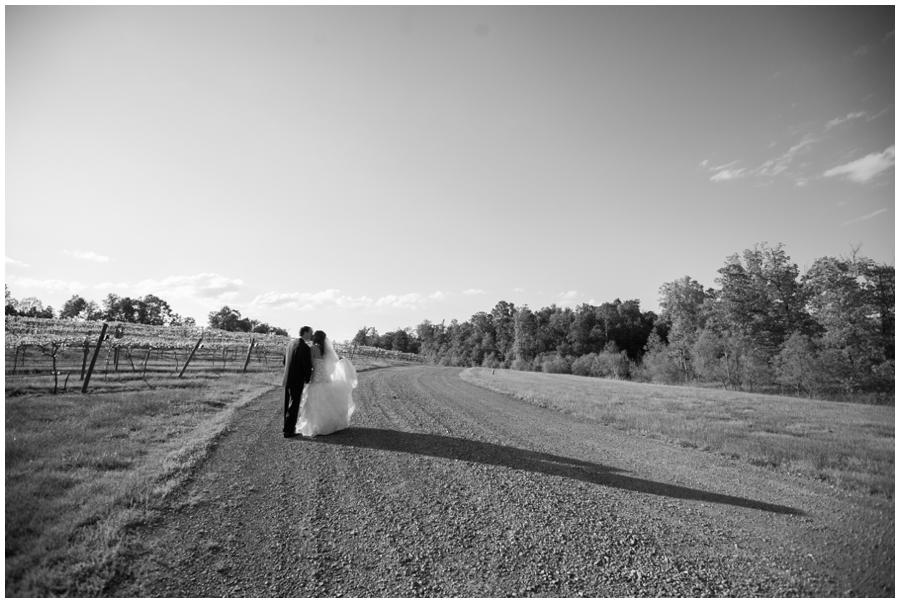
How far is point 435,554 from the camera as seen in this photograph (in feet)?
10.7

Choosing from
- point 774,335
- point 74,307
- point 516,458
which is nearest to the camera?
point 516,458

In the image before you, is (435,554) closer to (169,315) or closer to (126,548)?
(126,548)

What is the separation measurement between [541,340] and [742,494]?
8401 cm

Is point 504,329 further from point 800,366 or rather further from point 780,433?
point 780,433

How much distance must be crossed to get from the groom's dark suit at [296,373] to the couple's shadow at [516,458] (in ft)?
3.30

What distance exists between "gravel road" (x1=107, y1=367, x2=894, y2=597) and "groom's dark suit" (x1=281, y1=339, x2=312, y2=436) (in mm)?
1087

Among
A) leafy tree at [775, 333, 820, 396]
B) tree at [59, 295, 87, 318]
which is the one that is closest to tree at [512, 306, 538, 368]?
leafy tree at [775, 333, 820, 396]

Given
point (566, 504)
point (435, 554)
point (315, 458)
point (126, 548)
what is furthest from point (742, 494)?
point (126, 548)

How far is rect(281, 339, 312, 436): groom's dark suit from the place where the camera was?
7.69 meters

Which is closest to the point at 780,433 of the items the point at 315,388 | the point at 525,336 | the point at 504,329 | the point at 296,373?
the point at 315,388

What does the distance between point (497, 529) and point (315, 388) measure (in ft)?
18.2

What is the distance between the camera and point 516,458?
6418mm

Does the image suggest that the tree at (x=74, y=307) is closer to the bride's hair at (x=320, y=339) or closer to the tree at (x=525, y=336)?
the tree at (x=525, y=336)

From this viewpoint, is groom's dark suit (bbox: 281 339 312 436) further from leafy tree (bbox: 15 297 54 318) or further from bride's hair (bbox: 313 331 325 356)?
leafy tree (bbox: 15 297 54 318)
